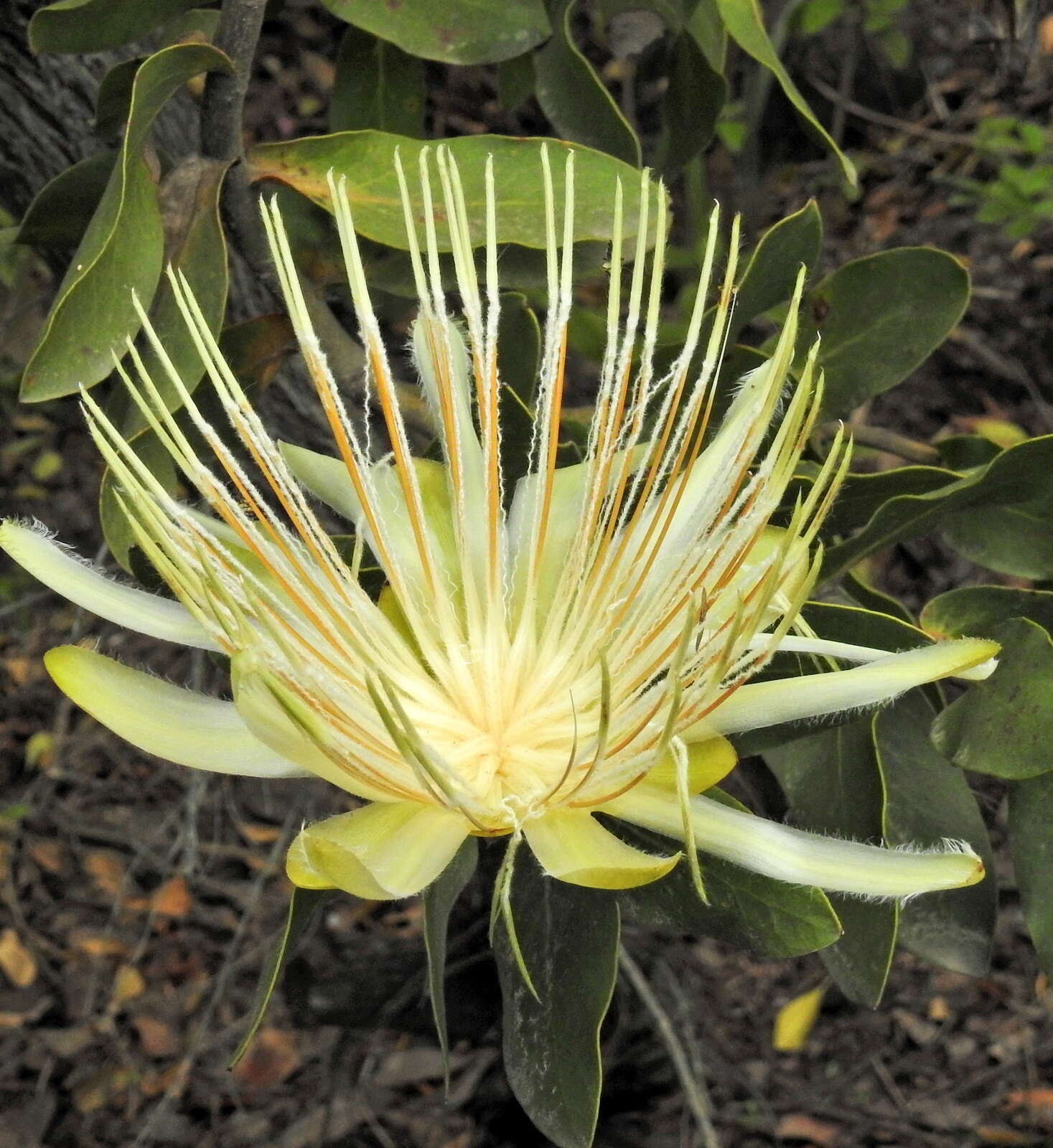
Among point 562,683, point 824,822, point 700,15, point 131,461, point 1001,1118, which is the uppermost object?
point 700,15

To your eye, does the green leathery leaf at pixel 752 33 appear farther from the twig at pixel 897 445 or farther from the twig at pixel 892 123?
the twig at pixel 892 123

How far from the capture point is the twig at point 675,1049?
1.56 m

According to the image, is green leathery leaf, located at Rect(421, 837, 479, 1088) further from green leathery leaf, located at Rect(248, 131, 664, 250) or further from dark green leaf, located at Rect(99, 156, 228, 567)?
green leathery leaf, located at Rect(248, 131, 664, 250)

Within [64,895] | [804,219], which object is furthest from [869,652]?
[64,895]

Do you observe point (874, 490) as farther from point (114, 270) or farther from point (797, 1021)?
point (797, 1021)

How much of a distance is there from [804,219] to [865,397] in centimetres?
22

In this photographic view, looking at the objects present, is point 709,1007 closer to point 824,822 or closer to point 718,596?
point 824,822

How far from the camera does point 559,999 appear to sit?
0.81 meters

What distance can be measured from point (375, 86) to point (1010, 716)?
854mm

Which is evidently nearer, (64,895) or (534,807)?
(534,807)

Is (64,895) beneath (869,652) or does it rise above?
beneath

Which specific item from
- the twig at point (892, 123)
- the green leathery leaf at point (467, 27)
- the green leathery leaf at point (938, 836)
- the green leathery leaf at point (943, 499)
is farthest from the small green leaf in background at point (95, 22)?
the twig at point (892, 123)

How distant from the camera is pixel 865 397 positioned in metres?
1.04

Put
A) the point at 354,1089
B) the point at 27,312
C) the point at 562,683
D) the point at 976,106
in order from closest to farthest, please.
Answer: the point at 562,683 < the point at 27,312 < the point at 354,1089 < the point at 976,106
